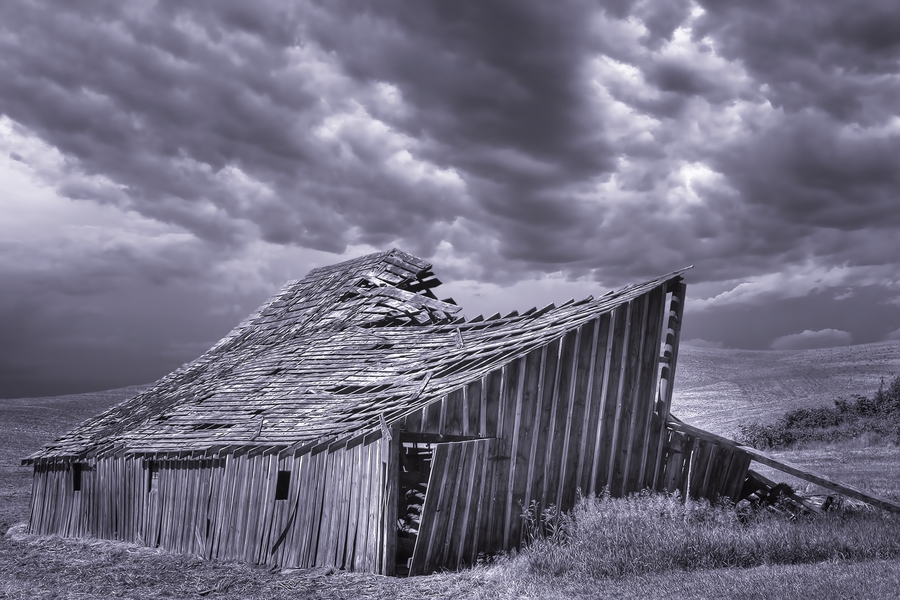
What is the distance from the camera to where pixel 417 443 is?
13812 millimetres

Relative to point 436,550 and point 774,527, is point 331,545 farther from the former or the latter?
point 774,527

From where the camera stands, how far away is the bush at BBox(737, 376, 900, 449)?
26891 mm

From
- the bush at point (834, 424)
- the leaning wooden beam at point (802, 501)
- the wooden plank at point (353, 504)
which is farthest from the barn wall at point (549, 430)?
the bush at point (834, 424)

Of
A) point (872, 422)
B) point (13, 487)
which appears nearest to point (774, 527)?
point (872, 422)

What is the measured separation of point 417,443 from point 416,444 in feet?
0.46

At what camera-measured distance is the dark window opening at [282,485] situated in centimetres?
1268

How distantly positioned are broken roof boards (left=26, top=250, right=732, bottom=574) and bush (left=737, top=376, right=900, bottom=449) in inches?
629

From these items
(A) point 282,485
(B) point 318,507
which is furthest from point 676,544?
(A) point 282,485

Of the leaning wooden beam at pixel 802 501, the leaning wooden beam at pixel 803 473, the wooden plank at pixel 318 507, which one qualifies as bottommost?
the wooden plank at pixel 318 507

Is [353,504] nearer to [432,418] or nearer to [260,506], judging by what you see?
[432,418]

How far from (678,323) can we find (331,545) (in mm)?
7960

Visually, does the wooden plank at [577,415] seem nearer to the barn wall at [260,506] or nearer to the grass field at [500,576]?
the grass field at [500,576]

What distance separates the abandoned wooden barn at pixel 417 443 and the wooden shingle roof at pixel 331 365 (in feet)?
0.23

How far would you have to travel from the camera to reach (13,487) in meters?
30.7
